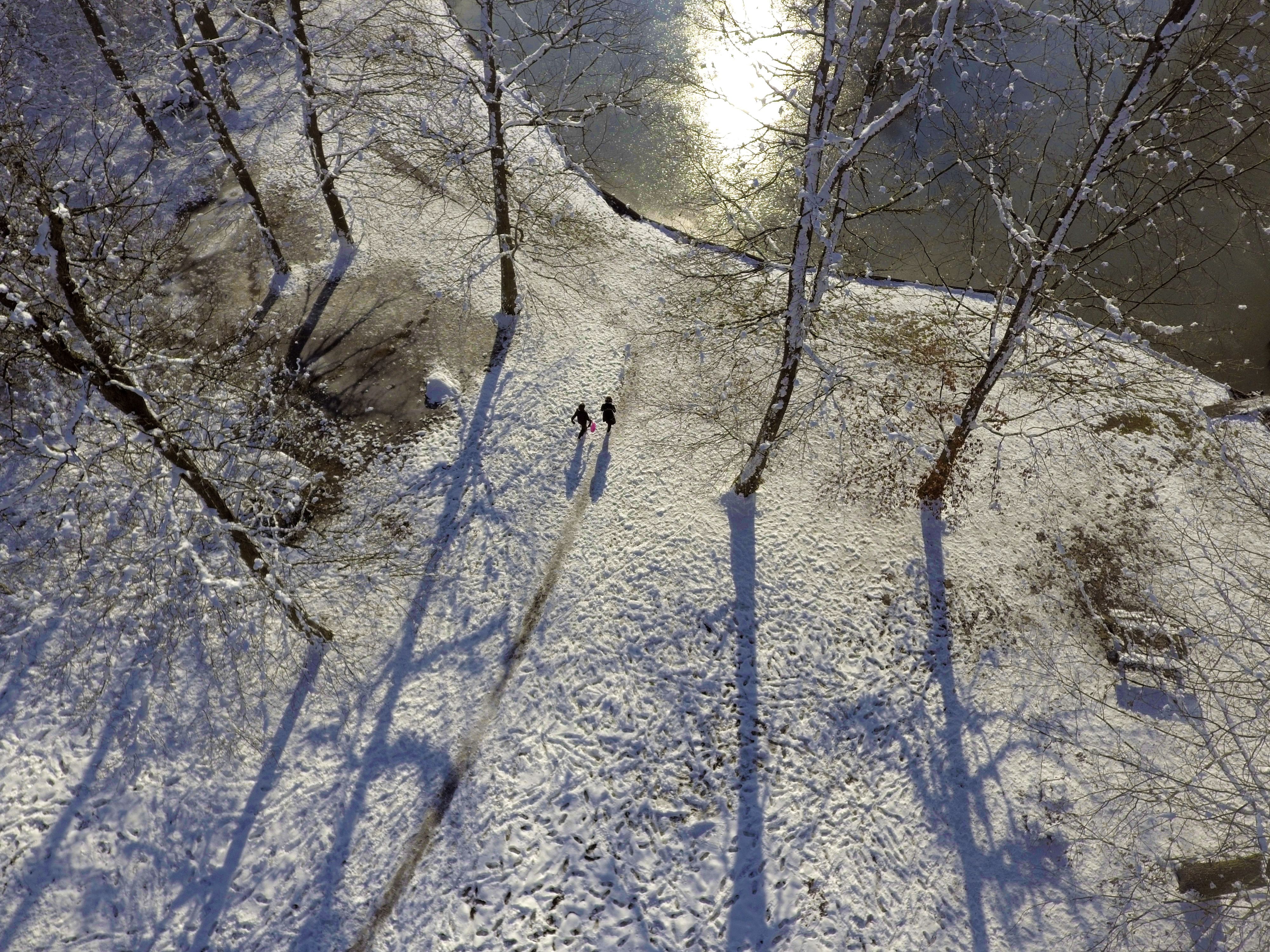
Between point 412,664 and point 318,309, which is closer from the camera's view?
point 412,664

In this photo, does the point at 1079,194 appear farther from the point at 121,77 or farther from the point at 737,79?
the point at 121,77

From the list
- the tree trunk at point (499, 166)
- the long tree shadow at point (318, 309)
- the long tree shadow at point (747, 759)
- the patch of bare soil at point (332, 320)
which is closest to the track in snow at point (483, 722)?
the long tree shadow at point (747, 759)

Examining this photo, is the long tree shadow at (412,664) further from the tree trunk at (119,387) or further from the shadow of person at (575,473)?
the tree trunk at (119,387)

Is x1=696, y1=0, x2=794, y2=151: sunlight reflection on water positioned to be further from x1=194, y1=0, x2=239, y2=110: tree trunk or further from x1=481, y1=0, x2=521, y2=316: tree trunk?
x1=194, y1=0, x2=239, y2=110: tree trunk

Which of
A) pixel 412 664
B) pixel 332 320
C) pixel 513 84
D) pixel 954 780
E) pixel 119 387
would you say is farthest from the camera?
pixel 332 320

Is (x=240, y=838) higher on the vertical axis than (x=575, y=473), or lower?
lower

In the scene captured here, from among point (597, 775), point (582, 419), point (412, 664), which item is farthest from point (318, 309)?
point (597, 775)

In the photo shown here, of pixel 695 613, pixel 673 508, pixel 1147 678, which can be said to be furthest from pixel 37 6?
pixel 1147 678

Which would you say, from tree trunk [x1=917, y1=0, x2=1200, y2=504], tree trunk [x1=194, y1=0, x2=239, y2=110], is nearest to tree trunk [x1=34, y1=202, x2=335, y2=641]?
tree trunk [x1=194, y1=0, x2=239, y2=110]
